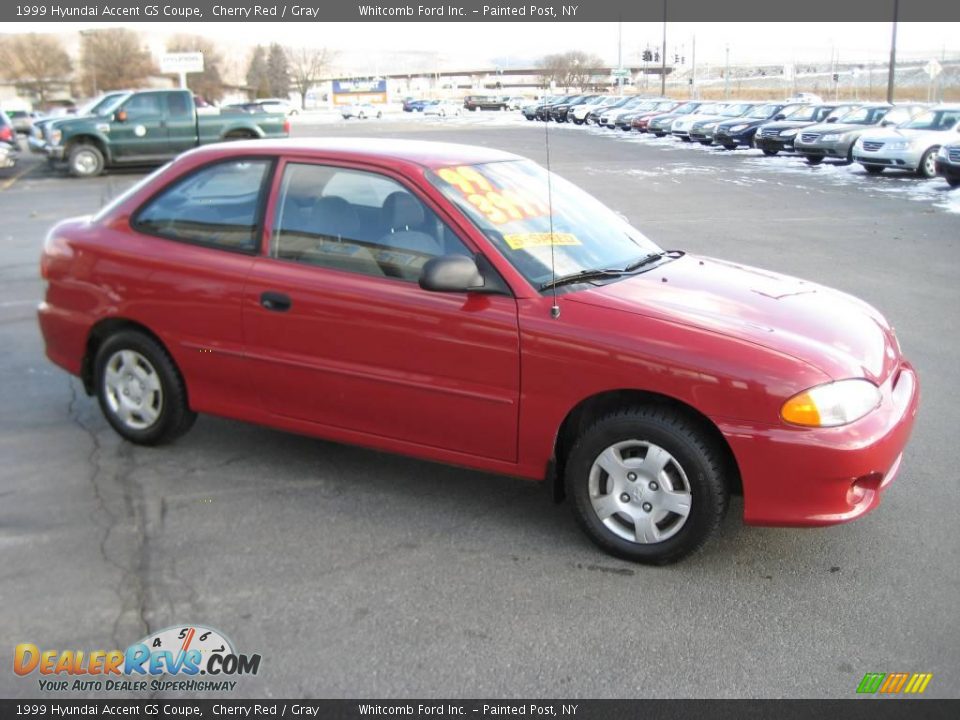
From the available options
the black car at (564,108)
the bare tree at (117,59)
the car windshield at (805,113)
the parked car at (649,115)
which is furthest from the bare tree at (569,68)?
the bare tree at (117,59)

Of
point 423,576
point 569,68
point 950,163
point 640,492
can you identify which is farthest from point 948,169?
point 423,576

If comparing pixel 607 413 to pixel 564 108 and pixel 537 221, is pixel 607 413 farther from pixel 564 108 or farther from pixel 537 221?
pixel 564 108

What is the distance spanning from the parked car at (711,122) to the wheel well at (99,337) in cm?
2898

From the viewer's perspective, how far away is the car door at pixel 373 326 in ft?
12.7

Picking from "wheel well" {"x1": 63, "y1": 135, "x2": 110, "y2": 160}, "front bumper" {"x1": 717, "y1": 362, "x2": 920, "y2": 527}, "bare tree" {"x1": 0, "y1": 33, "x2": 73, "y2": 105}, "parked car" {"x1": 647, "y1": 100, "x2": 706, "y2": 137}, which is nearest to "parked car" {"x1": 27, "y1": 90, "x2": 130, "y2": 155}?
"wheel well" {"x1": 63, "y1": 135, "x2": 110, "y2": 160}

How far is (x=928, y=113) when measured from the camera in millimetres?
21266

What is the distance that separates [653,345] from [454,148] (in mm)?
1819

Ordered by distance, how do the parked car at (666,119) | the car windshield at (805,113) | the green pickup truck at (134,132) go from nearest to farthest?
the green pickup truck at (134,132) < the car windshield at (805,113) < the parked car at (666,119)

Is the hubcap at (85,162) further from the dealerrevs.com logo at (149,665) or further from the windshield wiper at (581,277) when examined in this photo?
the dealerrevs.com logo at (149,665)

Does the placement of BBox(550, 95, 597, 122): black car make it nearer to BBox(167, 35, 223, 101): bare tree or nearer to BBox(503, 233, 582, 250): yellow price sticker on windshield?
BBox(167, 35, 223, 101): bare tree

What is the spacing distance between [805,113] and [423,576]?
2752 cm

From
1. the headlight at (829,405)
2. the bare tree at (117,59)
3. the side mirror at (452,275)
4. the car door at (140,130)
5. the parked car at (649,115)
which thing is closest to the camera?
the headlight at (829,405)

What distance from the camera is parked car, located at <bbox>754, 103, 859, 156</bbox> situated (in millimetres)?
26188

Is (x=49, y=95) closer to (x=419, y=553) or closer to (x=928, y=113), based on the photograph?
(x=928, y=113)
